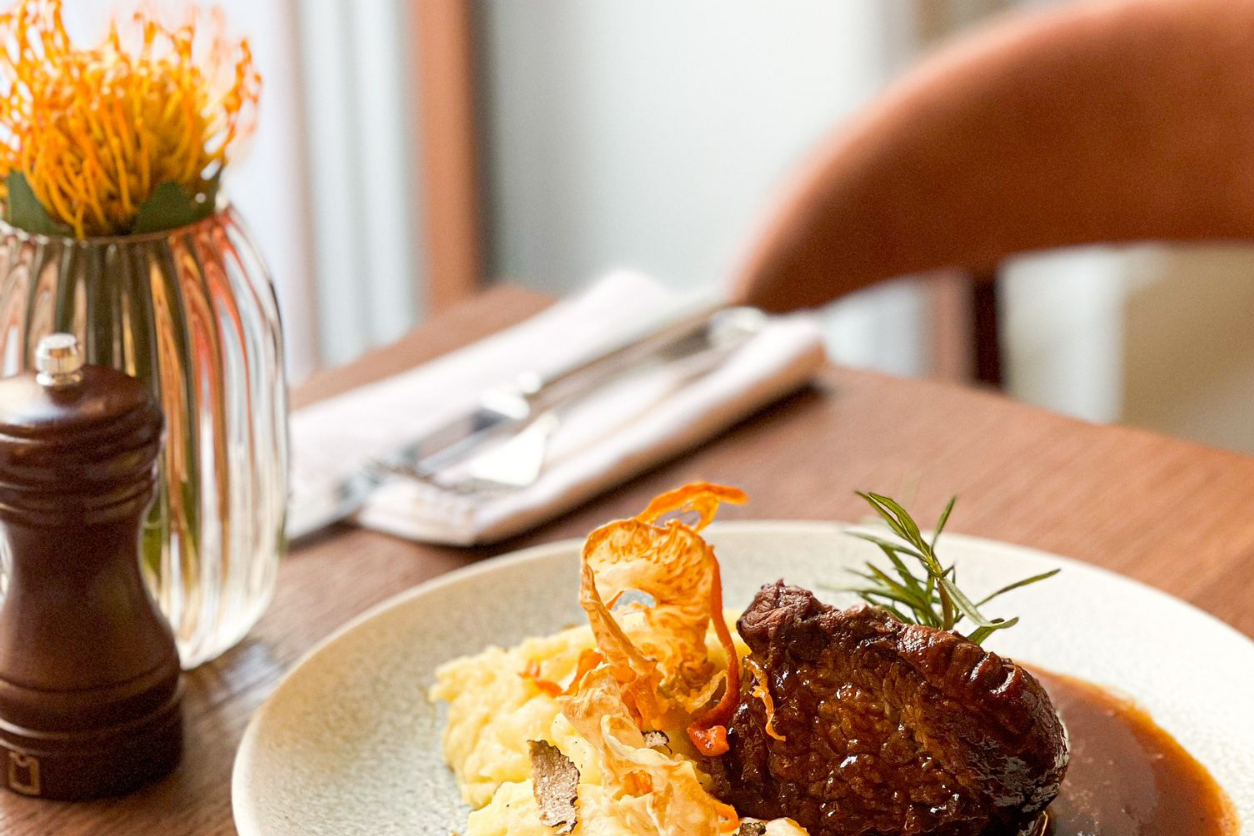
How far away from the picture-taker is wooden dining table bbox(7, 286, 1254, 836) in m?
1.12

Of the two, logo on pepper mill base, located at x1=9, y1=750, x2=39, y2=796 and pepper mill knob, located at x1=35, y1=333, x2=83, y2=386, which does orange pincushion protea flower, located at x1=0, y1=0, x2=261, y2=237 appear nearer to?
pepper mill knob, located at x1=35, y1=333, x2=83, y2=386

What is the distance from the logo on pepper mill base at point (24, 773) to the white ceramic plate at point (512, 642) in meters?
0.14

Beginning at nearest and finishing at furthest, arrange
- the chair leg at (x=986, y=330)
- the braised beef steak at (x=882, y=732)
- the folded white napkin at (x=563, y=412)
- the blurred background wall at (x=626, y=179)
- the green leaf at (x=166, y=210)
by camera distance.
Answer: the braised beef steak at (x=882, y=732), the green leaf at (x=166, y=210), the folded white napkin at (x=563, y=412), the chair leg at (x=986, y=330), the blurred background wall at (x=626, y=179)

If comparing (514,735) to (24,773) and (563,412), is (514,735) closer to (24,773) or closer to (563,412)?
(24,773)

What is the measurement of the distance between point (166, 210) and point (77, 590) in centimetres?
28

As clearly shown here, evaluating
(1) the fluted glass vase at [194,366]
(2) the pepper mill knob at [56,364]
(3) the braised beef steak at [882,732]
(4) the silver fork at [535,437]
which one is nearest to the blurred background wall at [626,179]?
(4) the silver fork at [535,437]

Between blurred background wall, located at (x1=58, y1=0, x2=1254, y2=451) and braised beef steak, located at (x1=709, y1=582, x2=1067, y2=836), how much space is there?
204cm

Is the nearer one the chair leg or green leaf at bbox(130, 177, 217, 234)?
green leaf at bbox(130, 177, 217, 234)

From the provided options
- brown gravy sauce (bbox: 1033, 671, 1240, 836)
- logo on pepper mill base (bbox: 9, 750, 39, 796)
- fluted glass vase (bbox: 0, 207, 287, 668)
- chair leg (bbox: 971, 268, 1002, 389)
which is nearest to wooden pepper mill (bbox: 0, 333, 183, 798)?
logo on pepper mill base (bbox: 9, 750, 39, 796)

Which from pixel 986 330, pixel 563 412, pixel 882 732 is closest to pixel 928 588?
pixel 882 732

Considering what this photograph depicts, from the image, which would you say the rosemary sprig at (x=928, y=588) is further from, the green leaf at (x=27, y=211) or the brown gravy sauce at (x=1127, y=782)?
the green leaf at (x=27, y=211)

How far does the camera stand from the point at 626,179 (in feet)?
A: 11.6

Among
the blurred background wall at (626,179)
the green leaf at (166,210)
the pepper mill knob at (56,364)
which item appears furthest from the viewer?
the blurred background wall at (626,179)

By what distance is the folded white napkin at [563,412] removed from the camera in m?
1.35
